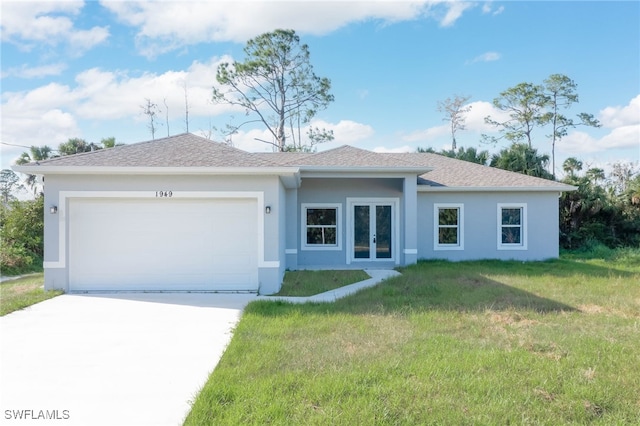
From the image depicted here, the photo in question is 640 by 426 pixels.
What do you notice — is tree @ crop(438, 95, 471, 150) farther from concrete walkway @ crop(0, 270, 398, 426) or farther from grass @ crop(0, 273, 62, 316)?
grass @ crop(0, 273, 62, 316)

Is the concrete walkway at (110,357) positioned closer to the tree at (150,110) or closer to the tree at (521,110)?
the tree at (150,110)

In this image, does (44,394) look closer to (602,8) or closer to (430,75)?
(602,8)

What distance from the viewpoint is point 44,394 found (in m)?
4.16

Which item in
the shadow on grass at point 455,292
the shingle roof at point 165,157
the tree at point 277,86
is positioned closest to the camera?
the shadow on grass at point 455,292

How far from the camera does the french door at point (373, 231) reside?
579 inches

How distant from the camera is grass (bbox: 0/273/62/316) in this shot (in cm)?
802

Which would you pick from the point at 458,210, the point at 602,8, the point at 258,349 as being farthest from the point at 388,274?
the point at 602,8

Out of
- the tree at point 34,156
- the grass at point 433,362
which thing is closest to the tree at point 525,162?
the grass at point 433,362

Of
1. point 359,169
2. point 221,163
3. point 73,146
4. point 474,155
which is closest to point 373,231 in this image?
point 359,169

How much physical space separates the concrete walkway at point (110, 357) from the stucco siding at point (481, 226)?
7.39m

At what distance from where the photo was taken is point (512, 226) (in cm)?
1527

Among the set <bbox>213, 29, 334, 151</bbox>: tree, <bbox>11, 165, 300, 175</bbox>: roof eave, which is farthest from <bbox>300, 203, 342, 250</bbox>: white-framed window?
<bbox>213, 29, 334, 151</bbox>: tree

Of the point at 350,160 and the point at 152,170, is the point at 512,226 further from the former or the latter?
the point at 152,170

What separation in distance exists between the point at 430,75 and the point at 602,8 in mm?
9113
